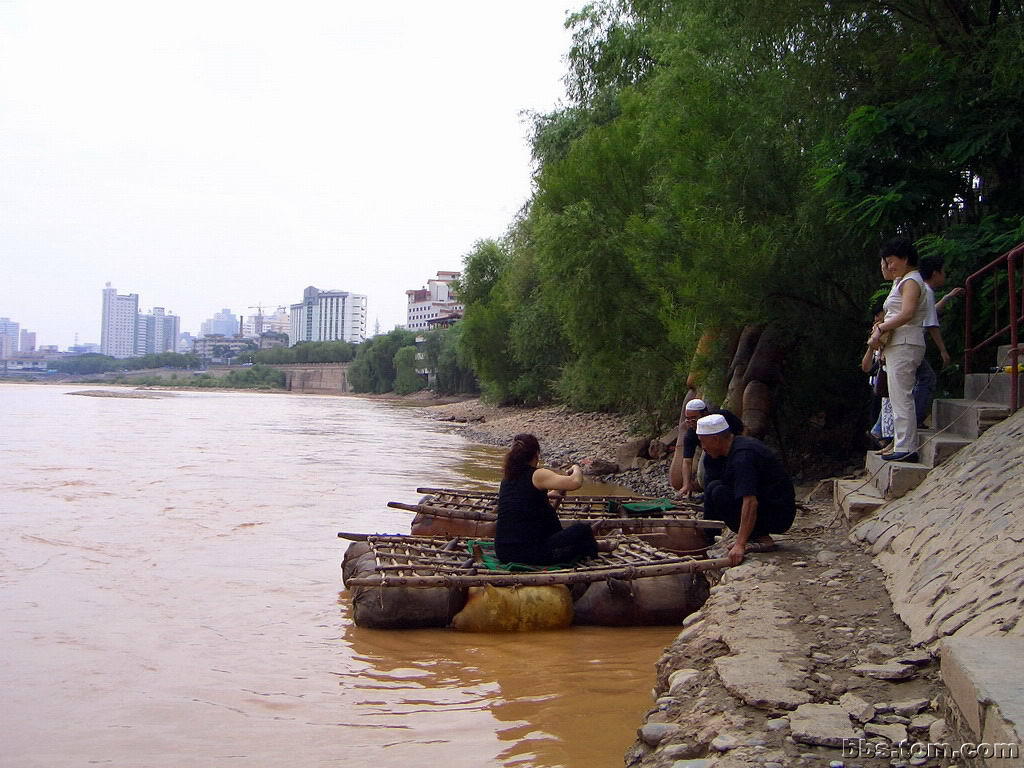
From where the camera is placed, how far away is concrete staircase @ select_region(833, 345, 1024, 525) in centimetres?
711

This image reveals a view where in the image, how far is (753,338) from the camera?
1326 centimetres

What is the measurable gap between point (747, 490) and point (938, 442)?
1.93 metres

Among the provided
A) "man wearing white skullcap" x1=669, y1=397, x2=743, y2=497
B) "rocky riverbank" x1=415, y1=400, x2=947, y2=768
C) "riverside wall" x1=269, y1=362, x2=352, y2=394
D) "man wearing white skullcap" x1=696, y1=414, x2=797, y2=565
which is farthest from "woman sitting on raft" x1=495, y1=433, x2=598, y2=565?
"riverside wall" x1=269, y1=362, x2=352, y2=394

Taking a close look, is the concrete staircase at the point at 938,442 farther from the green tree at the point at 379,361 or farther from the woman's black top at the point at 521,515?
the green tree at the point at 379,361

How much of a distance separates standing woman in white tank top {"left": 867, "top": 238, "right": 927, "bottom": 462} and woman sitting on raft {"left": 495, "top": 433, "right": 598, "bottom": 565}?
2668 millimetres

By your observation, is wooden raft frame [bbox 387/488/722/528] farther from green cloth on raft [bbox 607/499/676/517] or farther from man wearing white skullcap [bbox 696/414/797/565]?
man wearing white skullcap [bbox 696/414/797/565]

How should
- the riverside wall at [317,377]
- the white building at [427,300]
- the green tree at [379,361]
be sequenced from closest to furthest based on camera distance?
the green tree at [379,361] < the riverside wall at [317,377] < the white building at [427,300]

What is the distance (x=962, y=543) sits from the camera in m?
5.02

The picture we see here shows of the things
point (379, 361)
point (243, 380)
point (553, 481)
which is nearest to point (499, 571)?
point (553, 481)

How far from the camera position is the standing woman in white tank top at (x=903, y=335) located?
23.1 feet

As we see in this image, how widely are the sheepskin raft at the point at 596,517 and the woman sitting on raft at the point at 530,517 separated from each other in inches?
48.7

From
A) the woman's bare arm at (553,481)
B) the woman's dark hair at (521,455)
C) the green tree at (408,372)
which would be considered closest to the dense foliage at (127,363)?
the green tree at (408,372)

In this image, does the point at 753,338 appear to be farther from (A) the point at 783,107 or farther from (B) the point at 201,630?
(B) the point at 201,630

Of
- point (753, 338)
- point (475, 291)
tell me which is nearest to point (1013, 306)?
point (753, 338)
